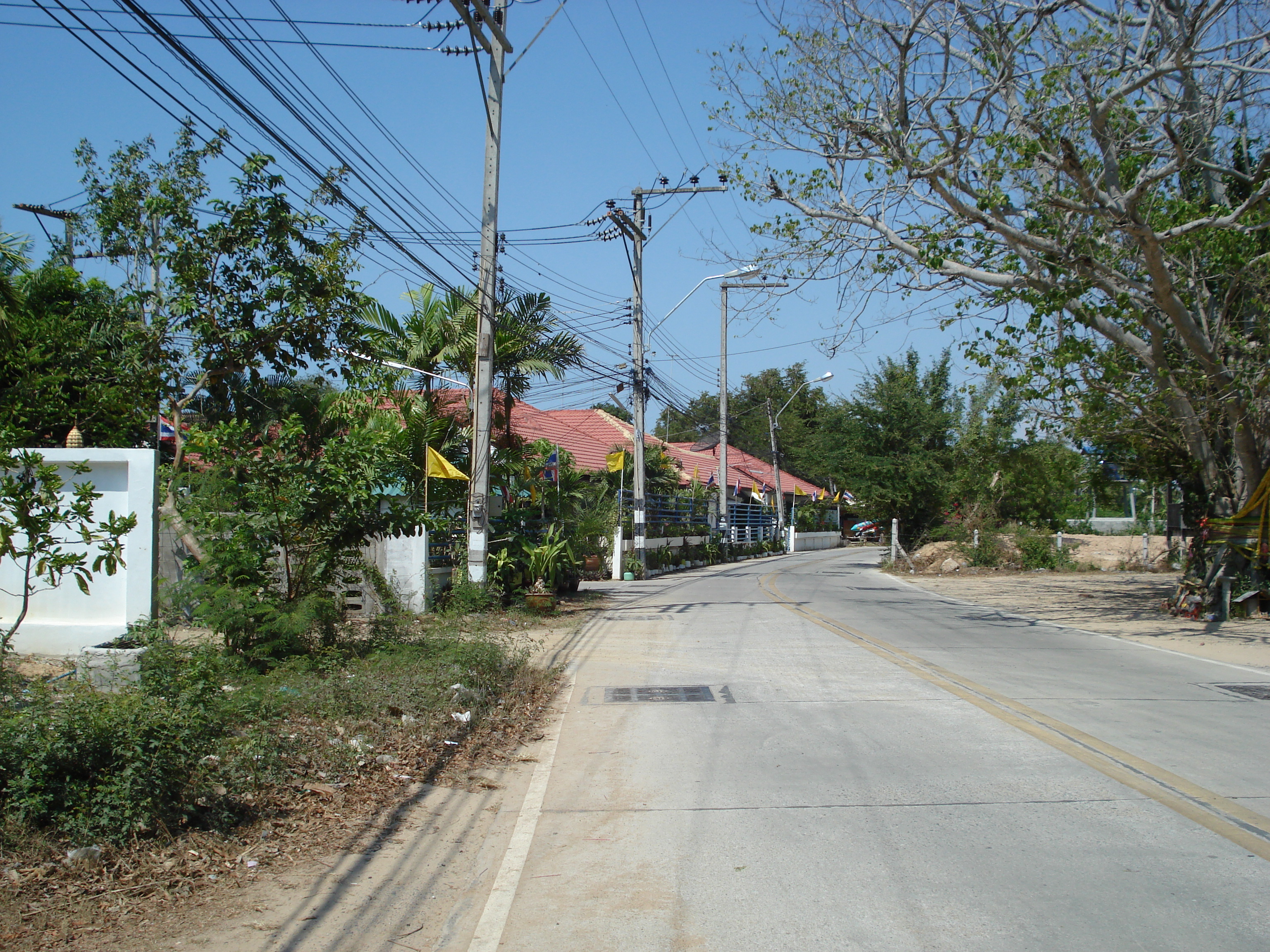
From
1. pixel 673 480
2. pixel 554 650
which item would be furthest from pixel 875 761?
pixel 673 480

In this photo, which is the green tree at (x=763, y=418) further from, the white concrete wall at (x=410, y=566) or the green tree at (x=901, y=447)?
the white concrete wall at (x=410, y=566)

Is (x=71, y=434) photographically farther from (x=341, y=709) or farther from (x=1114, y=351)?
(x=1114, y=351)

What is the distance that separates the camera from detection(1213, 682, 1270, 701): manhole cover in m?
9.56

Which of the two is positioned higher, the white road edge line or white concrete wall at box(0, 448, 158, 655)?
white concrete wall at box(0, 448, 158, 655)

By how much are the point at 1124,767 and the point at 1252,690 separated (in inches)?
176

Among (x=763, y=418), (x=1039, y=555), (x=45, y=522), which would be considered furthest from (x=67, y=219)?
(x=763, y=418)

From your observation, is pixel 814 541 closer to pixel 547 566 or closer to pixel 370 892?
pixel 547 566

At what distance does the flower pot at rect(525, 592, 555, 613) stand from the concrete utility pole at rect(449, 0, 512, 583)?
130 cm

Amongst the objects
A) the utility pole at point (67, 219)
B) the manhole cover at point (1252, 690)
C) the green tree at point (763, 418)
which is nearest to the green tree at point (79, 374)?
the utility pole at point (67, 219)

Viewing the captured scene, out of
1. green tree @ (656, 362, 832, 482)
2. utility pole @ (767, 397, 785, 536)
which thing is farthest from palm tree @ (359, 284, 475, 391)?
green tree @ (656, 362, 832, 482)

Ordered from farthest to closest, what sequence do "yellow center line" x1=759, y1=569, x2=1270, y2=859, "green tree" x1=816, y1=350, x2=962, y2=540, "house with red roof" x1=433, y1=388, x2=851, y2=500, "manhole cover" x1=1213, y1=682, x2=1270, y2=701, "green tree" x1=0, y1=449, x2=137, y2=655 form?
"green tree" x1=816, y1=350, x2=962, y2=540 < "house with red roof" x1=433, y1=388, x2=851, y2=500 < "manhole cover" x1=1213, y1=682, x2=1270, y2=701 < "green tree" x1=0, y1=449, x2=137, y2=655 < "yellow center line" x1=759, y1=569, x2=1270, y2=859

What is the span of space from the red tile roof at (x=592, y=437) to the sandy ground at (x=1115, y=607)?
37.6 ft

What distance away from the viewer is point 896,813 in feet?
19.1

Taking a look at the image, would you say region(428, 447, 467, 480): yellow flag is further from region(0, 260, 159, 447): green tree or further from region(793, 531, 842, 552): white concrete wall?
region(793, 531, 842, 552): white concrete wall
